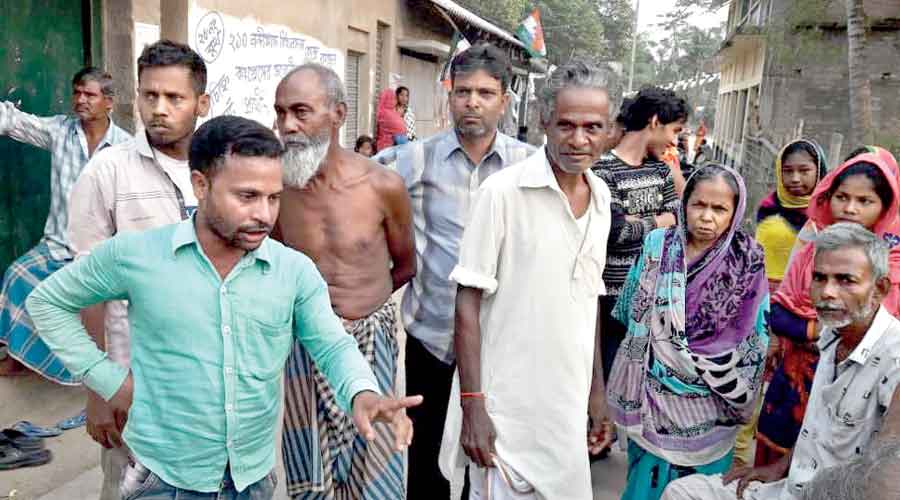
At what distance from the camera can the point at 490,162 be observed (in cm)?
321

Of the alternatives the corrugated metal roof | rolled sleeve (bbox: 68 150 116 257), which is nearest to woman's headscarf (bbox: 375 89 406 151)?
the corrugated metal roof

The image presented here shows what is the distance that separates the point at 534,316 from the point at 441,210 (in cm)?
90

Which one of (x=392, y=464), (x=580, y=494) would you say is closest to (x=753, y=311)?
(x=580, y=494)

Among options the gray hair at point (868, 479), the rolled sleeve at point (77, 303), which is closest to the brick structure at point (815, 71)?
the gray hair at point (868, 479)

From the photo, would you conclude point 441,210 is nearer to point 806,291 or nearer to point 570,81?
point 570,81

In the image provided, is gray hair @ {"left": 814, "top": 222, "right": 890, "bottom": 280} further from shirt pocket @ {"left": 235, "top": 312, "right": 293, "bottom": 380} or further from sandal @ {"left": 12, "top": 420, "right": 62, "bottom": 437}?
sandal @ {"left": 12, "top": 420, "right": 62, "bottom": 437}

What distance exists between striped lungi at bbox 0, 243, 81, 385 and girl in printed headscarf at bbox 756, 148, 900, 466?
3.46 m

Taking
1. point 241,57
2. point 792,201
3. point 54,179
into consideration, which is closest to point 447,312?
point 792,201

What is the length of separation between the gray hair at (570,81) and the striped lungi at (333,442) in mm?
937

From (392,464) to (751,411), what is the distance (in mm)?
1379

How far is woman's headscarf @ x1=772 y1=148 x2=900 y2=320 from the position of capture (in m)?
3.21

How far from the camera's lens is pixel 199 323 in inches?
80.1

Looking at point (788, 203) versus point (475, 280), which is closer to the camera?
point (475, 280)

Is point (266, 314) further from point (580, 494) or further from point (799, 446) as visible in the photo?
point (799, 446)
